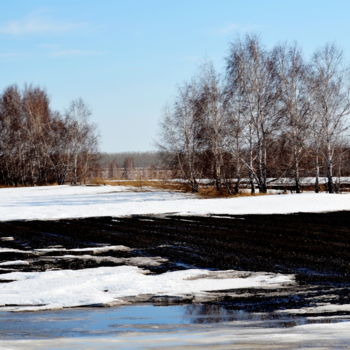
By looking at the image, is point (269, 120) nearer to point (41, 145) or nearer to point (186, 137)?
point (186, 137)

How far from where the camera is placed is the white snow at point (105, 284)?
A: 24.2ft

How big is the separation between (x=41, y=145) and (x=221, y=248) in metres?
43.2

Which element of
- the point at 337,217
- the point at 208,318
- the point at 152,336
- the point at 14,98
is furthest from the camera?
the point at 14,98

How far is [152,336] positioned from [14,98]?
54.2 meters

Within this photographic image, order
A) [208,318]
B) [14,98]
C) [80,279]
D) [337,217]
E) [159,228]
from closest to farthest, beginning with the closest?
[208,318] → [80,279] → [159,228] → [337,217] → [14,98]

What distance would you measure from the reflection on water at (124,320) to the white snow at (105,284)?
18.9 inches

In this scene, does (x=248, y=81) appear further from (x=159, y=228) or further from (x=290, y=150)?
(x=159, y=228)

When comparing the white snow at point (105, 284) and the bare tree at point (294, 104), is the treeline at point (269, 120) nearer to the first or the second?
the bare tree at point (294, 104)

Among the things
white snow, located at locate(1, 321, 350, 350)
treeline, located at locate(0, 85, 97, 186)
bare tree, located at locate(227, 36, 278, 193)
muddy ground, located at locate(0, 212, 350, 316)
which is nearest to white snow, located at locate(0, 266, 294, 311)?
muddy ground, located at locate(0, 212, 350, 316)

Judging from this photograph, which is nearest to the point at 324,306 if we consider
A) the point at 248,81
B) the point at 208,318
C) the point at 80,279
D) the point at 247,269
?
the point at 208,318

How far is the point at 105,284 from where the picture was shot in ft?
27.5

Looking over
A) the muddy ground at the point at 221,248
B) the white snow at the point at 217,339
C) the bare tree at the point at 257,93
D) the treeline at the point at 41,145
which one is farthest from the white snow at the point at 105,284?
the treeline at the point at 41,145

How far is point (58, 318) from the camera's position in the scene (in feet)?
20.8

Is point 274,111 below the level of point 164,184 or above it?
above
